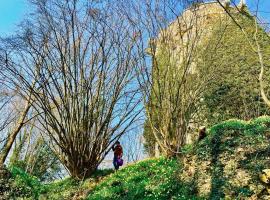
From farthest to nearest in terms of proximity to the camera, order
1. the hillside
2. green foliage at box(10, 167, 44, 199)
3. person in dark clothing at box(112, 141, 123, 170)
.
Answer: person in dark clothing at box(112, 141, 123, 170)
green foliage at box(10, 167, 44, 199)
the hillside

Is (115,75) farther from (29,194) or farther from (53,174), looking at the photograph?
(53,174)

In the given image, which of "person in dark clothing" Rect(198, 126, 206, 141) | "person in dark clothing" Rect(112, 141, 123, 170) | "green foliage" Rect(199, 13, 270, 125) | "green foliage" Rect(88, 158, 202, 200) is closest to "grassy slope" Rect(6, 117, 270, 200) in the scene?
"green foliage" Rect(88, 158, 202, 200)

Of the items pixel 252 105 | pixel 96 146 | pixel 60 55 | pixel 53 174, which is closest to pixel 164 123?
pixel 96 146

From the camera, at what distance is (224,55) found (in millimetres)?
22297

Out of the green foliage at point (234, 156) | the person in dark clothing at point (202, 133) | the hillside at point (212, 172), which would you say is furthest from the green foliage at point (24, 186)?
the person in dark clothing at point (202, 133)

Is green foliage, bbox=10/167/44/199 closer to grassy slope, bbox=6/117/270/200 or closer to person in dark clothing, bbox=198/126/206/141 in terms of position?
grassy slope, bbox=6/117/270/200

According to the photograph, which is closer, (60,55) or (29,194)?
(29,194)

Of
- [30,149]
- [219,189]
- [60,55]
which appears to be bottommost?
[219,189]

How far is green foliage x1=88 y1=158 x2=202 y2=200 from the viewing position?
40.4 feet

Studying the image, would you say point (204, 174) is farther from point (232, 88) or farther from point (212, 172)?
point (232, 88)

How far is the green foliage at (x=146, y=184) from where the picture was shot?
12.3 m

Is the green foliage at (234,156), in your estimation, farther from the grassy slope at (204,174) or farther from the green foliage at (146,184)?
the green foliage at (146,184)

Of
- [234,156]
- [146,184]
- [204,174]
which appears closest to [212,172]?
[204,174]

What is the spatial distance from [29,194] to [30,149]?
13825 millimetres
